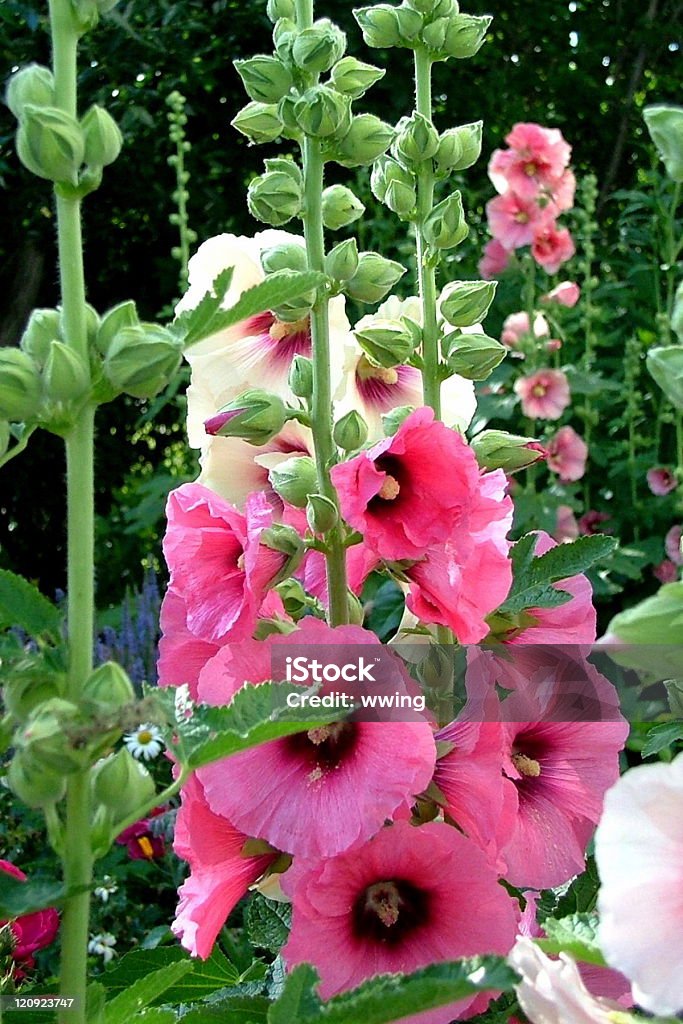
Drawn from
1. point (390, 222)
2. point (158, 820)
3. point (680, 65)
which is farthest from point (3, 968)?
point (680, 65)

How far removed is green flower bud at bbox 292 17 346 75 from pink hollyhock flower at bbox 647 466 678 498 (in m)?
2.07

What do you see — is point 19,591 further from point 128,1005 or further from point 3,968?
point 3,968

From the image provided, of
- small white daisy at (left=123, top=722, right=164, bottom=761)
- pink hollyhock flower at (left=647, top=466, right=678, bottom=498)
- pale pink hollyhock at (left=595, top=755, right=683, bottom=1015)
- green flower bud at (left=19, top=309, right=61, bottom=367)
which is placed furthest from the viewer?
pink hollyhock flower at (left=647, top=466, right=678, bottom=498)

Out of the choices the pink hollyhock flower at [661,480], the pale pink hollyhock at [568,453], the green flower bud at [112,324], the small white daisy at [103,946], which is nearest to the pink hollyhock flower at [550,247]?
the pale pink hollyhock at [568,453]

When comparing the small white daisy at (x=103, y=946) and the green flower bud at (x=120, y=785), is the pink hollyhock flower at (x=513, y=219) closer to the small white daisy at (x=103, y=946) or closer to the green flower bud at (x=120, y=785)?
the small white daisy at (x=103, y=946)

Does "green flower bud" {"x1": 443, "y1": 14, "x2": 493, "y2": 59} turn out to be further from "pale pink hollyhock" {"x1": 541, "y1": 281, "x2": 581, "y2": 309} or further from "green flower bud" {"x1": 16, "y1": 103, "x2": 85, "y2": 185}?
"pale pink hollyhock" {"x1": 541, "y1": 281, "x2": 581, "y2": 309}

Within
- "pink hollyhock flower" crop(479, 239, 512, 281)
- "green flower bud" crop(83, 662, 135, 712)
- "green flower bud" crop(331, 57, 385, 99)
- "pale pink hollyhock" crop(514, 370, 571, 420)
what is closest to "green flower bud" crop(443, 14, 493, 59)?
"green flower bud" crop(331, 57, 385, 99)

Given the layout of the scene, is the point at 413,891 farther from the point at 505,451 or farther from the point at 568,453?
the point at 568,453

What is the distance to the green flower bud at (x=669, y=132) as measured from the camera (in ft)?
1.42

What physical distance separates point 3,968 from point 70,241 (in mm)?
481

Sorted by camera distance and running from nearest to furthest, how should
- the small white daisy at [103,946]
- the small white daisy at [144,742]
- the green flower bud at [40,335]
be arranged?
the green flower bud at [40,335], the small white daisy at [103,946], the small white daisy at [144,742]

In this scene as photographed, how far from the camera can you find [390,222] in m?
2.74

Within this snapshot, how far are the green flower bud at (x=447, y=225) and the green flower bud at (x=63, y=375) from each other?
30 centimetres

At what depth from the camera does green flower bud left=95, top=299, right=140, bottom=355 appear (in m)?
0.43
